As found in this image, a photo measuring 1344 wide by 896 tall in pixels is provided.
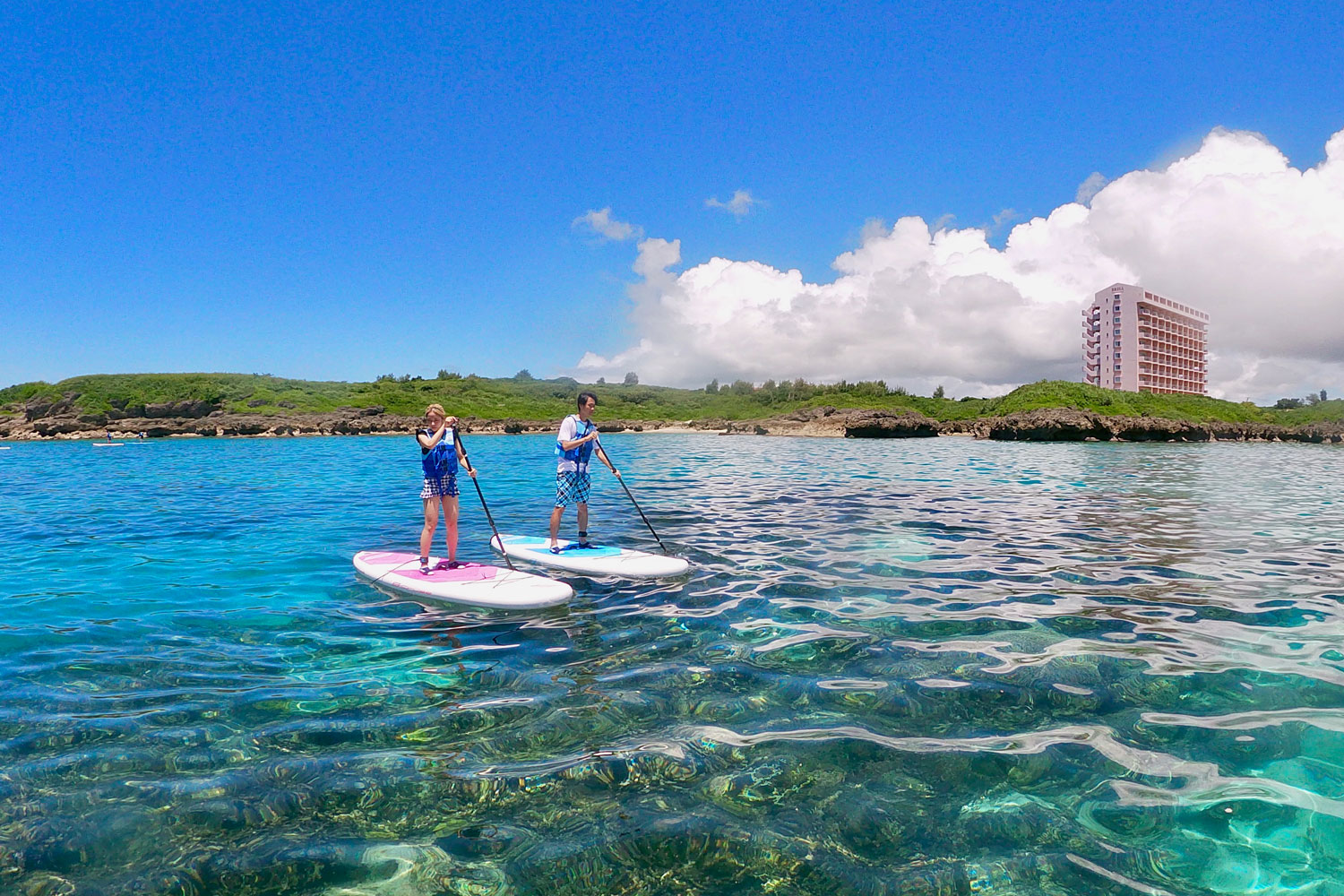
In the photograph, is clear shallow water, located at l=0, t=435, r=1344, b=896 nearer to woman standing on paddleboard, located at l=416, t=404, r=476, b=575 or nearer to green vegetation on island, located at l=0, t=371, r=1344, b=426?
woman standing on paddleboard, located at l=416, t=404, r=476, b=575

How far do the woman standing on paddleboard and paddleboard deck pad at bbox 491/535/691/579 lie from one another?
919 millimetres

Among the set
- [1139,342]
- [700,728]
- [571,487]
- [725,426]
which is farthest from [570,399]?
[700,728]

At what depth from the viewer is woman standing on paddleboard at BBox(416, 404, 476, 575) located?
31.0 feet

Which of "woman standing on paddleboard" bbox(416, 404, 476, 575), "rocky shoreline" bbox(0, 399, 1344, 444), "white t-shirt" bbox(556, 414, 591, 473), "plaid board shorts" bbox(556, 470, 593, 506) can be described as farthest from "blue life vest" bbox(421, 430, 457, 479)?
"rocky shoreline" bbox(0, 399, 1344, 444)

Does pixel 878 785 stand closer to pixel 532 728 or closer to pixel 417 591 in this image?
pixel 532 728

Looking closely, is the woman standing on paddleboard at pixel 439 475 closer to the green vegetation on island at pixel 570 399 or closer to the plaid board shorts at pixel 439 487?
the plaid board shorts at pixel 439 487

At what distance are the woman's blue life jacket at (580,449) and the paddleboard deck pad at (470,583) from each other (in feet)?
7.63

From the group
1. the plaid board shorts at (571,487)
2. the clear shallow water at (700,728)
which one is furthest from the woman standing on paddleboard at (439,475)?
the plaid board shorts at (571,487)

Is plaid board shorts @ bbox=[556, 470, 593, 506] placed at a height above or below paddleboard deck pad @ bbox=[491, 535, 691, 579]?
above

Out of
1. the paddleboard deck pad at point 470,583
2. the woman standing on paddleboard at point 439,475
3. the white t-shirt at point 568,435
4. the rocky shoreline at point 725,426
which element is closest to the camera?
the paddleboard deck pad at point 470,583

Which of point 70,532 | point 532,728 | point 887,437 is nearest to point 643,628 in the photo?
point 532,728

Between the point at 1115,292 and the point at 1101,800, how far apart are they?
12705 centimetres

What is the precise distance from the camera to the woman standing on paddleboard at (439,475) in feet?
31.0

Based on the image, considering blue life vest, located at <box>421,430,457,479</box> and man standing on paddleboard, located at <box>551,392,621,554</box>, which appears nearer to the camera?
blue life vest, located at <box>421,430,457,479</box>
